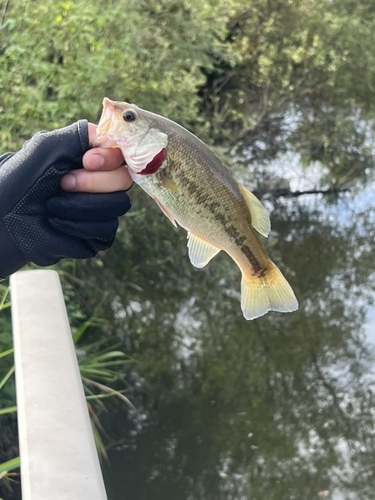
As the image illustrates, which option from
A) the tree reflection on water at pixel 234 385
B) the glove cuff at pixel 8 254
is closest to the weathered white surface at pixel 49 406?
the glove cuff at pixel 8 254

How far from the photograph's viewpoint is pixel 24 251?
5.66ft

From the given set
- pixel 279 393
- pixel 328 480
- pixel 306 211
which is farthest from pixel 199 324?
pixel 306 211

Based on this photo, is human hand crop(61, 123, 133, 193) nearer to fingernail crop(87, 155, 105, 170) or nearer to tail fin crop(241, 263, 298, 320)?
fingernail crop(87, 155, 105, 170)

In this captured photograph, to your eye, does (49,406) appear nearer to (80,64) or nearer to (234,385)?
(80,64)

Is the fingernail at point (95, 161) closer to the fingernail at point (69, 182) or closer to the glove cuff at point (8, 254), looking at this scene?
the fingernail at point (69, 182)

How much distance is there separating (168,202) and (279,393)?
4.30m

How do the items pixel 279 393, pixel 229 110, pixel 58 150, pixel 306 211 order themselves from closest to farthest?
pixel 58 150, pixel 279 393, pixel 229 110, pixel 306 211

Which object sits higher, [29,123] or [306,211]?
[29,123]

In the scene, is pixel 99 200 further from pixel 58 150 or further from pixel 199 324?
pixel 199 324

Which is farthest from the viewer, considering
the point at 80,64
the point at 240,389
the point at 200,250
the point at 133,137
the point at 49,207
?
the point at 240,389

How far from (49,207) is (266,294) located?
2.52ft

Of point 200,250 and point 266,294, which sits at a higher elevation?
point 200,250

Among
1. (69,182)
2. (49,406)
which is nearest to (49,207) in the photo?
(69,182)

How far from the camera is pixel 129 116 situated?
5.25 feet
